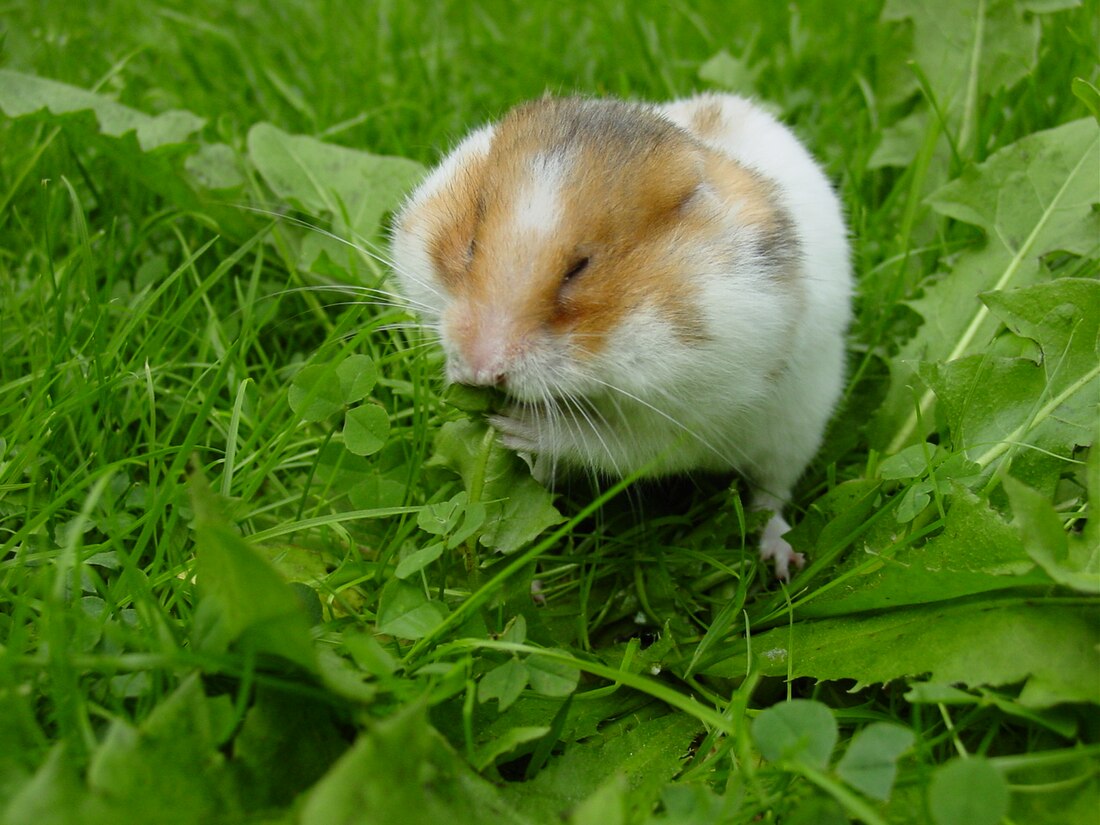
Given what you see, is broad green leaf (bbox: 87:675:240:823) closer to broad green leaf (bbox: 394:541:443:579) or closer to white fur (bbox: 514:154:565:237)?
broad green leaf (bbox: 394:541:443:579)

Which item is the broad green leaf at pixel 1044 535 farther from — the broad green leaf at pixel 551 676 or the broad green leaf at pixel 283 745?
the broad green leaf at pixel 283 745

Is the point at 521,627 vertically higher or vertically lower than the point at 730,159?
lower

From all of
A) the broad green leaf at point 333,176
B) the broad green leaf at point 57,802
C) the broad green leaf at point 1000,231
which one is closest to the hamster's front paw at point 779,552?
the broad green leaf at point 1000,231

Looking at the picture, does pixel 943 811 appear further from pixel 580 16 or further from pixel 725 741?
pixel 580 16

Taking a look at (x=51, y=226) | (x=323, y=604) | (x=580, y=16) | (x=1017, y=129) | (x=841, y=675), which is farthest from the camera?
(x=580, y=16)

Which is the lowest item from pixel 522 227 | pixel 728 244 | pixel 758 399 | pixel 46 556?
pixel 758 399

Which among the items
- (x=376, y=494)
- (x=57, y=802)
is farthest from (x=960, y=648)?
(x=57, y=802)

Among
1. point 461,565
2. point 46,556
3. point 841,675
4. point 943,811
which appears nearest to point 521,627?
point 461,565
